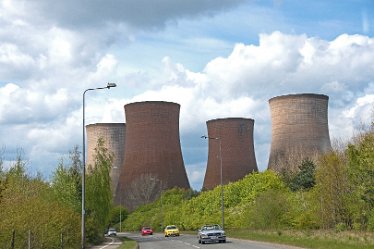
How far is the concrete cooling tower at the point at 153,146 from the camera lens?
188 ft

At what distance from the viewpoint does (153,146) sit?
5856 cm

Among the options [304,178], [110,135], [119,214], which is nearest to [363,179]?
[304,178]

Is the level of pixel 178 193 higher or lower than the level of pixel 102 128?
lower

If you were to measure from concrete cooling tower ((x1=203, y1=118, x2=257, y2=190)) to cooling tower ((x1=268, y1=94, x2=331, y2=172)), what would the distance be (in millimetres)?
4146

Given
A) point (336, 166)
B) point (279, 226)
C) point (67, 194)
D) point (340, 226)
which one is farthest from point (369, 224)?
point (67, 194)

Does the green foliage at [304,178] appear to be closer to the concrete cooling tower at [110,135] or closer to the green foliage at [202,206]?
the green foliage at [202,206]

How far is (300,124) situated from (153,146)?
48.5 ft

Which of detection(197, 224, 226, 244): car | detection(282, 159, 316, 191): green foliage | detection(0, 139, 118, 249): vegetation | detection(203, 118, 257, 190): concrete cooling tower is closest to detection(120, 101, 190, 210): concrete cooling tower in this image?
detection(203, 118, 257, 190): concrete cooling tower

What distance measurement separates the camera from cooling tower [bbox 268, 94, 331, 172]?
54.3m

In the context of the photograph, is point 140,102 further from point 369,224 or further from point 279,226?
point 369,224

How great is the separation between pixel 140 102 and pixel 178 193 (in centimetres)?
1752

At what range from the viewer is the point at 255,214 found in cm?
3759

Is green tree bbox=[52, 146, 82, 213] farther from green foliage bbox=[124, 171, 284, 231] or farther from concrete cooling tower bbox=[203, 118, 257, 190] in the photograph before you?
concrete cooling tower bbox=[203, 118, 257, 190]

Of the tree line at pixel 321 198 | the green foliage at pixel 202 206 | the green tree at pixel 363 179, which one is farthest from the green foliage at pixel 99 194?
the green tree at pixel 363 179
